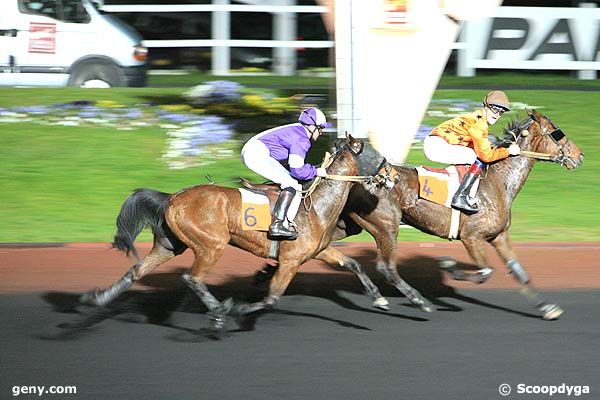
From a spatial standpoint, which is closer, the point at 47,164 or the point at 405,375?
the point at 405,375

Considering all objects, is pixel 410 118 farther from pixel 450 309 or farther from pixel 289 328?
pixel 289 328

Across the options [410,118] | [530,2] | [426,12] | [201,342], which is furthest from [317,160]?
[530,2]

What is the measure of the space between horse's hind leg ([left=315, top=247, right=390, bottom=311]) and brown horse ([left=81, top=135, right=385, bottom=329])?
0.83 feet

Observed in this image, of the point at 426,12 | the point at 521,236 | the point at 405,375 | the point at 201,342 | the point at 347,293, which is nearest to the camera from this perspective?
the point at 405,375

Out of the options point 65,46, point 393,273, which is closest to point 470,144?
point 393,273

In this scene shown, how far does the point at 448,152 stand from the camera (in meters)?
9.06

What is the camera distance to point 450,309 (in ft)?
29.8

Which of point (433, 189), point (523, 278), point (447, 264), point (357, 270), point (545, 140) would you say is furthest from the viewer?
point (447, 264)

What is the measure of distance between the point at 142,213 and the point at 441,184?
2.64 meters

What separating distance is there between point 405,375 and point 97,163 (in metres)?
7.91

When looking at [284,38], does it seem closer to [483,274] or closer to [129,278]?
[483,274]

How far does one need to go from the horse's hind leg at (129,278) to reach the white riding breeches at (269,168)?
1.05 meters

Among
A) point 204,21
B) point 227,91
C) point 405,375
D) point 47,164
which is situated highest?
point 204,21

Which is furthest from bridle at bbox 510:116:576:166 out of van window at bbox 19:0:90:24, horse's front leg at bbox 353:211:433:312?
van window at bbox 19:0:90:24
